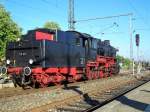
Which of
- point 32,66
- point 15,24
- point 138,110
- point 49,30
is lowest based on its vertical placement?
point 138,110

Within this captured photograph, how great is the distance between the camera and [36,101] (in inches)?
539

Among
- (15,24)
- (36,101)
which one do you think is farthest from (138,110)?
(15,24)

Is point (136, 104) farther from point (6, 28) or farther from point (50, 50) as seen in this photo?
point (6, 28)

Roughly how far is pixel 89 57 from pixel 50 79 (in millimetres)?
7717

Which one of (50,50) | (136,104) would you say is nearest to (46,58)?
(50,50)

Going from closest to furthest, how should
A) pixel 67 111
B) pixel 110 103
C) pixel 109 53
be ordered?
1. pixel 67 111
2. pixel 110 103
3. pixel 109 53

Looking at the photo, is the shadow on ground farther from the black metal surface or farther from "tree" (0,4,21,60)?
"tree" (0,4,21,60)

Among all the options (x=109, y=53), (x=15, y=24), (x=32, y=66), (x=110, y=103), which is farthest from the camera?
(x=15, y=24)

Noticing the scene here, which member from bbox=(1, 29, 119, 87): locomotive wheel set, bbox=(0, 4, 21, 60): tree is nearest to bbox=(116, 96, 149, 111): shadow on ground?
bbox=(1, 29, 119, 87): locomotive wheel set

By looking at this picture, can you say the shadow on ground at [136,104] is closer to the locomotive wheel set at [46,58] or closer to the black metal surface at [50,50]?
the locomotive wheel set at [46,58]

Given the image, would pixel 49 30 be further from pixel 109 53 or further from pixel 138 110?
pixel 109 53

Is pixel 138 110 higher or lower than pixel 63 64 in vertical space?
lower

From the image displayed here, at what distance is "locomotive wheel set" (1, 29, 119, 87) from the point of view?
19000mm

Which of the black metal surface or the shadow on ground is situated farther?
the black metal surface
